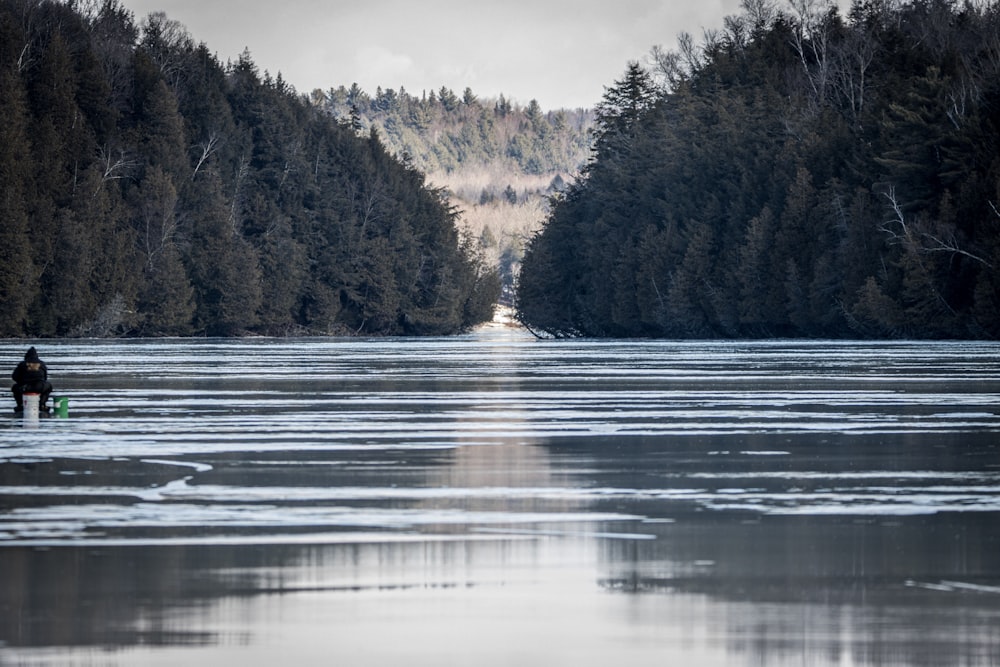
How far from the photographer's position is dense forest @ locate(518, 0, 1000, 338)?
7588 centimetres

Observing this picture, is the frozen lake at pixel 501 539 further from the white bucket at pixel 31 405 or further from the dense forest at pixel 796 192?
the dense forest at pixel 796 192

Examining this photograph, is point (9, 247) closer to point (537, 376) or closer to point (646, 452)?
point (537, 376)

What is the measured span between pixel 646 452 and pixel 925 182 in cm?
6626

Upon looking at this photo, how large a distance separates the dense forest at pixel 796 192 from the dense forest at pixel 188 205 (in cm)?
1468

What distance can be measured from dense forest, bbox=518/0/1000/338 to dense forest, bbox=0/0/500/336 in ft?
48.2

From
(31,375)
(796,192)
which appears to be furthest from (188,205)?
(31,375)

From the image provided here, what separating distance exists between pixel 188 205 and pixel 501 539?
356 feet

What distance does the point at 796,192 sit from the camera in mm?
93250

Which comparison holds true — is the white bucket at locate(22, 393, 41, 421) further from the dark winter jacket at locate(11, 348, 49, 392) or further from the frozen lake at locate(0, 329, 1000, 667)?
the frozen lake at locate(0, 329, 1000, 667)

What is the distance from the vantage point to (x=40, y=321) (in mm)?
93938

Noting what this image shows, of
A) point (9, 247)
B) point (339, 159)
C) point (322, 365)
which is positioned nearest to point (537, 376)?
point (322, 365)

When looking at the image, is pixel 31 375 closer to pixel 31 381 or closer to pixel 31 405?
pixel 31 381

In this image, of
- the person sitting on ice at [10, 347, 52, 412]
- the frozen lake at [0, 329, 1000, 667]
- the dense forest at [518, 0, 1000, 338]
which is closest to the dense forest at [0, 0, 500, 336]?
the dense forest at [518, 0, 1000, 338]

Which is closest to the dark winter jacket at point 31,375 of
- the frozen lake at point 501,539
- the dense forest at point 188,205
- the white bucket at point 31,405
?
the white bucket at point 31,405
